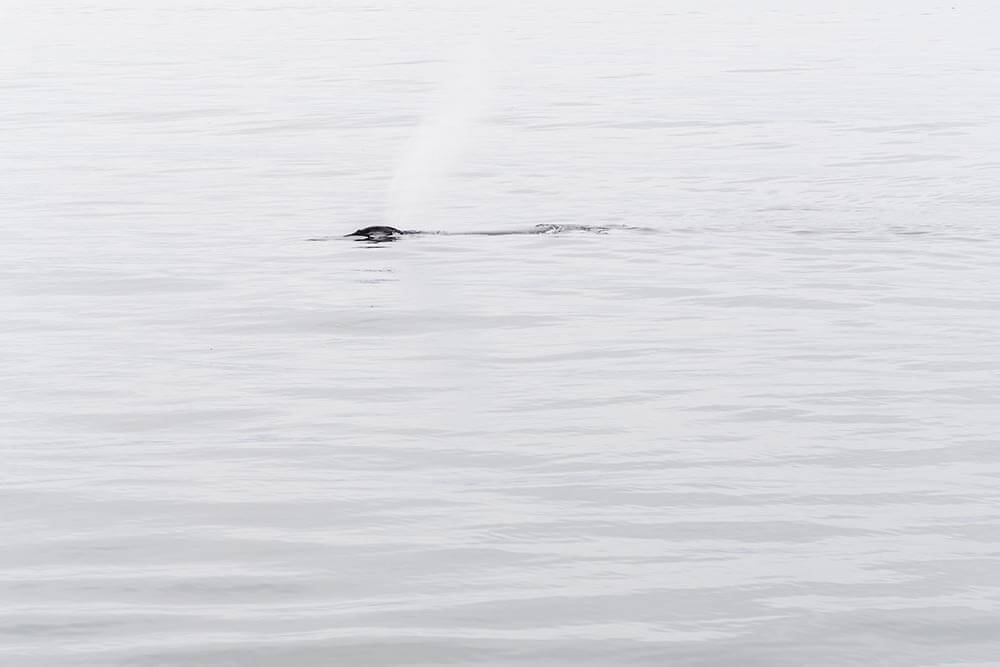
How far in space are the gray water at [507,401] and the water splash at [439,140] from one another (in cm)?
23

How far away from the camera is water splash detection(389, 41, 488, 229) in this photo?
69.8 ft

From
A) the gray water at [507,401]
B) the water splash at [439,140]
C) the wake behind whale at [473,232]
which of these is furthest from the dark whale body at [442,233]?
the water splash at [439,140]

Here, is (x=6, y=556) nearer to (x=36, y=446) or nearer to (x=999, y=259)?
(x=36, y=446)

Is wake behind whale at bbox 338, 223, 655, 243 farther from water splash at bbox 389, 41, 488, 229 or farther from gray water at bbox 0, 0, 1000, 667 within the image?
water splash at bbox 389, 41, 488, 229

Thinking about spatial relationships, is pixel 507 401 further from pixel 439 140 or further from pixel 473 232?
pixel 439 140

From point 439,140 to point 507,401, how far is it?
18132 millimetres

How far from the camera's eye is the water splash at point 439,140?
837 inches

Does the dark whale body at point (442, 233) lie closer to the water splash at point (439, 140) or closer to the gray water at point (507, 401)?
the gray water at point (507, 401)

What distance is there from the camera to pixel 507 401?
10922 millimetres

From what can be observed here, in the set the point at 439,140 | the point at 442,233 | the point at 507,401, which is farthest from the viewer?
the point at 439,140

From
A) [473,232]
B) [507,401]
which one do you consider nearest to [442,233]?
[473,232]

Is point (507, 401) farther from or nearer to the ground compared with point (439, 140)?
nearer to the ground

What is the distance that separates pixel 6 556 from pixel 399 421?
2962 mm

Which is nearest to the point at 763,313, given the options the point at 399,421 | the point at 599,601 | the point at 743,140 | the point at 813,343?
the point at 813,343
